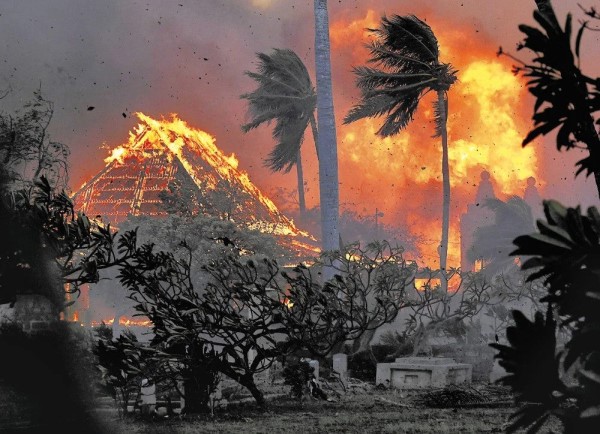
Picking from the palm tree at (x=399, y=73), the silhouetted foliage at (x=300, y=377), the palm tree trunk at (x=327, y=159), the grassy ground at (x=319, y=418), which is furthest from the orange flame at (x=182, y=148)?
the grassy ground at (x=319, y=418)

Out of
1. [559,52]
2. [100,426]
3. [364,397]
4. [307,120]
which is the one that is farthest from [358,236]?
[559,52]

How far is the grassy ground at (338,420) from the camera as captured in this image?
1377 centimetres

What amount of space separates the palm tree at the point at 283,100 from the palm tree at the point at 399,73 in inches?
276

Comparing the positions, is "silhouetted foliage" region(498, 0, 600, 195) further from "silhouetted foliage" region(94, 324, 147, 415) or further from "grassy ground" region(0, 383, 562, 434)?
"silhouetted foliage" region(94, 324, 147, 415)

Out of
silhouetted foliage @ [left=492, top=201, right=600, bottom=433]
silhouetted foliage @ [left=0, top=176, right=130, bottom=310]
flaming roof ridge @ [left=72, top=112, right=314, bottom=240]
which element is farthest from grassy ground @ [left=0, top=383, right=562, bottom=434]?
flaming roof ridge @ [left=72, top=112, right=314, bottom=240]

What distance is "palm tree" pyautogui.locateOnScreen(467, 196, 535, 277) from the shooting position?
144 feet

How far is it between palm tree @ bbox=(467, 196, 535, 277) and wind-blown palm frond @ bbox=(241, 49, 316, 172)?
33.6ft

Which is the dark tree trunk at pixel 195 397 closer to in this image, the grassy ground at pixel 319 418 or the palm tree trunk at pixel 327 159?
the grassy ground at pixel 319 418

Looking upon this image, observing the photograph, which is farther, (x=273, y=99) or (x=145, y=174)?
(x=145, y=174)

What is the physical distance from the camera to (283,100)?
39.1 meters

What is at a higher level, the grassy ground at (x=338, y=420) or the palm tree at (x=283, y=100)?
the palm tree at (x=283, y=100)

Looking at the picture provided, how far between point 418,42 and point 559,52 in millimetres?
27353

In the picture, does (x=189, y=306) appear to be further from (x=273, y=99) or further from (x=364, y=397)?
(x=273, y=99)

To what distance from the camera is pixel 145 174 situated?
60688 millimetres
